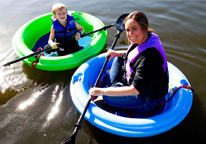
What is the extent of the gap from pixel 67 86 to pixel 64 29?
97 cm

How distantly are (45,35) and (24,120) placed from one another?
1979 mm

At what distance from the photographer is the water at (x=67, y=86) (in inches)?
77.8

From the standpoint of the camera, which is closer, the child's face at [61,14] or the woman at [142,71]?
the woman at [142,71]

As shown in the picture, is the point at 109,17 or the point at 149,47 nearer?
the point at 149,47

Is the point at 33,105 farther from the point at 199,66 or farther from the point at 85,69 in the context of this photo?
the point at 199,66

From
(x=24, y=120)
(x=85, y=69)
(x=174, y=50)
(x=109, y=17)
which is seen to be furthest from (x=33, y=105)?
(x=109, y=17)

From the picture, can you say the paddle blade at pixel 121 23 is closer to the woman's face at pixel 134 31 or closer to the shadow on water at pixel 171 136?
the woman's face at pixel 134 31

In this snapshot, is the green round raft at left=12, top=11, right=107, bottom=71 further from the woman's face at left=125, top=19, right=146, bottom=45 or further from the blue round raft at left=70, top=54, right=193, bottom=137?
the woman's face at left=125, top=19, right=146, bottom=45

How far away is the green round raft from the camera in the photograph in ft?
8.26

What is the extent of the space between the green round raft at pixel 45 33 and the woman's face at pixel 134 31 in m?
1.19

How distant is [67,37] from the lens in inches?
115

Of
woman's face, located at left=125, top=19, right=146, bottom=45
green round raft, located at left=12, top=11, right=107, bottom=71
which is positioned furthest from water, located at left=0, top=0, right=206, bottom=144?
woman's face, located at left=125, top=19, right=146, bottom=45

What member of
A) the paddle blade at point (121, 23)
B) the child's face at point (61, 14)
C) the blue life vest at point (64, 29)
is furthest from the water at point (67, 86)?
the child's face at point (61, 14)

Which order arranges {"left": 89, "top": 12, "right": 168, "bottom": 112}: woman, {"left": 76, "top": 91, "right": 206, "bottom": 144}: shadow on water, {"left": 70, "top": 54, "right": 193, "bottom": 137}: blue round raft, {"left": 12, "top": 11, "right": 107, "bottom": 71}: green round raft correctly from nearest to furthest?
{"left": 89, "top": 12, "right": 168, "bottom": 112}: woman < {"left": 70, "top": 54, "right": 193, "bottom": 137}: blue round raft < {"left": 76, "top": 91, "right": 206, "bottom": 144}: shadow on water < {"left": 12, "top": 11, "right": 107, "bottom": 71}: green round raft
